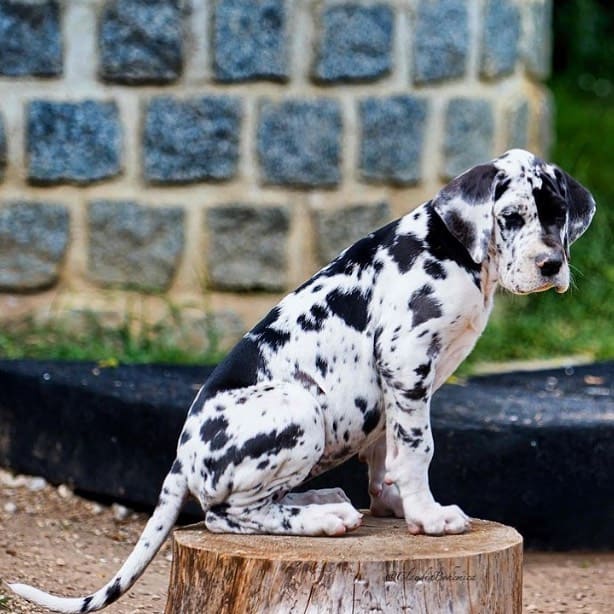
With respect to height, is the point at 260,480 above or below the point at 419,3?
below

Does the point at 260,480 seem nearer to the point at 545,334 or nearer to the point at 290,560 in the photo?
the point at 290,560

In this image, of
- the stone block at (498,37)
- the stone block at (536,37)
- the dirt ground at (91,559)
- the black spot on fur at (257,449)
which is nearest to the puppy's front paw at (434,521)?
the black spot on fur at (257,449)

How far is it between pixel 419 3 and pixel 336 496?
303 cm

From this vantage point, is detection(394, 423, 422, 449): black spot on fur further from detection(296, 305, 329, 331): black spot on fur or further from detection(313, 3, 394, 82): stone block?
detection(313, 3, 394, 82): stone block

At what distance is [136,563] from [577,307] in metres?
4.34

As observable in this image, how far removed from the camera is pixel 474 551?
3.19m

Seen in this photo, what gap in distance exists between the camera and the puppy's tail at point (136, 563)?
3242 mm

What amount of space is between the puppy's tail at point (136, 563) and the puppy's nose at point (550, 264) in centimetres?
100

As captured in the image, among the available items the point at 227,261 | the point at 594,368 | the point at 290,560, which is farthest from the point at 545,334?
the point at 290,560

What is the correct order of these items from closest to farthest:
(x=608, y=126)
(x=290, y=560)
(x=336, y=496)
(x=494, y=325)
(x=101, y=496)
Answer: (x=290, y=560), (x=336, y=496), (x=101, y=496), (x=494, y=325), (x=608, y=126)

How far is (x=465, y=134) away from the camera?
20.2 ft

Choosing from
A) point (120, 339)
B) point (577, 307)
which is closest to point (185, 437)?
point (120, 339)

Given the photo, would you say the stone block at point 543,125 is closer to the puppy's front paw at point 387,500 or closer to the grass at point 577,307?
the grass at point 577,307

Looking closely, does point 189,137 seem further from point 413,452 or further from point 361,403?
point 413,452
